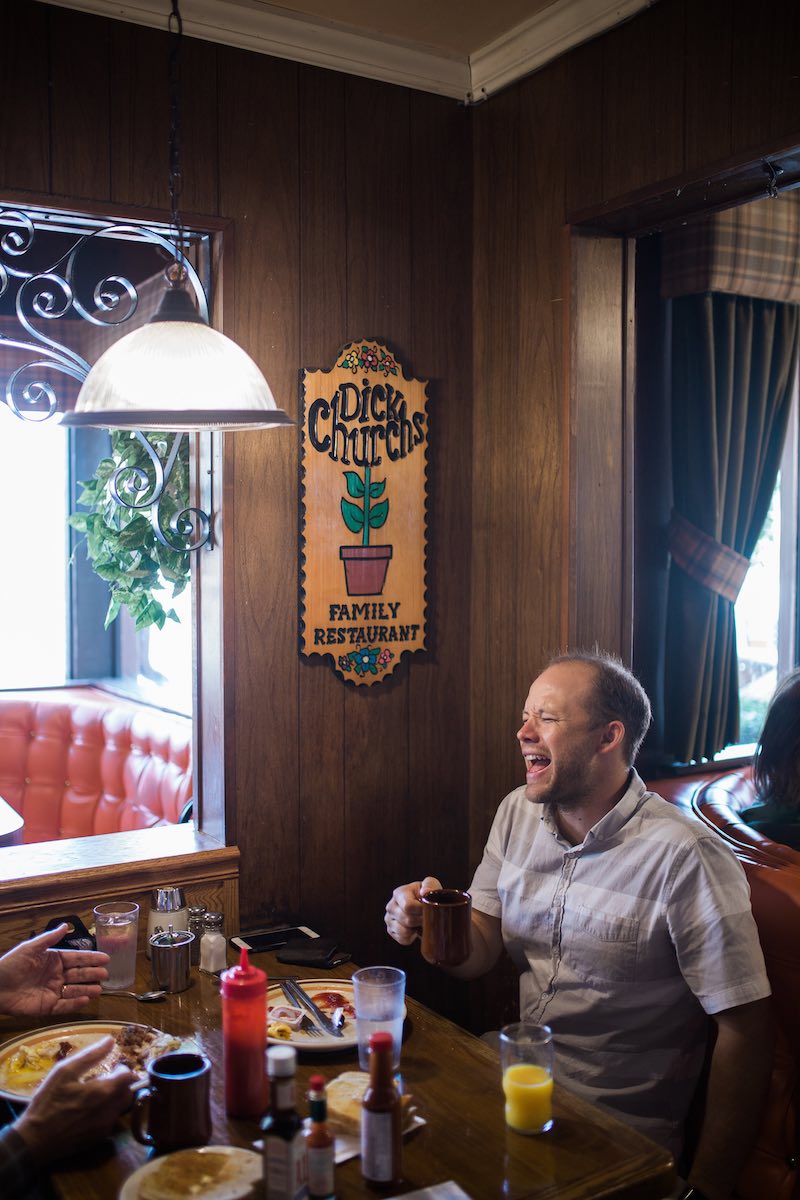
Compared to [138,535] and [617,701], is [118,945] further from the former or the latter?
[138,535]

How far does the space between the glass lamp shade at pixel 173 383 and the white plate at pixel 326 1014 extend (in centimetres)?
108

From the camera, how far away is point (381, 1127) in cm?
Result: 154

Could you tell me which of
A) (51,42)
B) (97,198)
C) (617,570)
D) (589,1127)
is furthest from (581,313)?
(589,1127)

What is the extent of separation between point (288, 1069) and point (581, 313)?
2.05 metres

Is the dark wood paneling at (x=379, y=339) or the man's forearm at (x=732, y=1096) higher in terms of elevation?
the dark wood paneling at (x=379, y=339)

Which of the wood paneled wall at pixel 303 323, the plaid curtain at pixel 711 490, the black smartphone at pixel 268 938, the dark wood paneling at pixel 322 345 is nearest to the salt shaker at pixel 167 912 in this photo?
the black smartphone at pixel 268 938

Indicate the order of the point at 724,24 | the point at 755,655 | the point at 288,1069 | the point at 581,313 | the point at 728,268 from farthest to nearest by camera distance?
the point at 755,655 < the point at 728,268 < the point at 581,313 < the point at 724,24 < the point at 288,1069

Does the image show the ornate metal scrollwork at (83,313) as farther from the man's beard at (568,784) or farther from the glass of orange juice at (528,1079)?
the glass of orange juice at (528,1079)

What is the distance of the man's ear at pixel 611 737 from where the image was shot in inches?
90.8

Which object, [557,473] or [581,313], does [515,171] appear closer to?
[581,313]

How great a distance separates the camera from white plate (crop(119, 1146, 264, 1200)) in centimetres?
151

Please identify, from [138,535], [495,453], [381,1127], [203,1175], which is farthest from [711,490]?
[203,1175]

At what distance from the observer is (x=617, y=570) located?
2.93 metres

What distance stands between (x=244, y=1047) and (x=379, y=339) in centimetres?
191
